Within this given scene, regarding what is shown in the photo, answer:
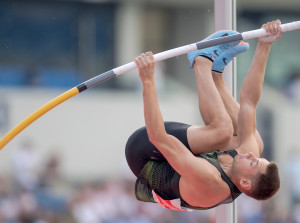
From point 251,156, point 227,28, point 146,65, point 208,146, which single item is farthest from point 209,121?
point 227,28

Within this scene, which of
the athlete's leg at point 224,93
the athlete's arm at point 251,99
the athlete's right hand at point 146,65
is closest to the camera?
the athlete's right hand at point 146,65

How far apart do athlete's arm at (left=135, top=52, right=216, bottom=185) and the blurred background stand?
14.5 ft

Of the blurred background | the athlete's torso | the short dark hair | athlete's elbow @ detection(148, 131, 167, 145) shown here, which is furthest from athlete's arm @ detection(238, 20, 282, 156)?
the blurred background

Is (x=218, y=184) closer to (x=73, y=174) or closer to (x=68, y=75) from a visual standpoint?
(x=73, y=174)

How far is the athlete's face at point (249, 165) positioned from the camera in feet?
12.9

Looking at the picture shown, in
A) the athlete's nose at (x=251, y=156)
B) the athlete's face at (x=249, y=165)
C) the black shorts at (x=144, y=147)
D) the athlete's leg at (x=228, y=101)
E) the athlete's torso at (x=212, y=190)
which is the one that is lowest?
the athlete's torso at (x=212, y=190)

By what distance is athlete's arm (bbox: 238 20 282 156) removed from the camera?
4148 millimetres

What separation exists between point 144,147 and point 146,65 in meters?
0.62

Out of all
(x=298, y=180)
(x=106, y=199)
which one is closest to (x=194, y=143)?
(x=106, y=199)

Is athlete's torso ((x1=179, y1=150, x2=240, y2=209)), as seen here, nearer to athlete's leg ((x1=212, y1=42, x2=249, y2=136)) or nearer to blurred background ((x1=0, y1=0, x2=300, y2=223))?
athlete's leg ((x1=212, y1=42, x2=249, y2=136))

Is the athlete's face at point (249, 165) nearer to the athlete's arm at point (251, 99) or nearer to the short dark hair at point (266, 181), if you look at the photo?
the short dark hair at point (266, 181)

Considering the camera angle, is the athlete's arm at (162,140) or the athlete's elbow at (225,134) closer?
the athlete's arm at (162,140)

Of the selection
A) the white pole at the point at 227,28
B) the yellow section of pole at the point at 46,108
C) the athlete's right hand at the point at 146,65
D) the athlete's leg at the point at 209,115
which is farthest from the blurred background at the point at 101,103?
the athlete's right hand at the point at 146,65

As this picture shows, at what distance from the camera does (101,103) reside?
1064 centimetres
